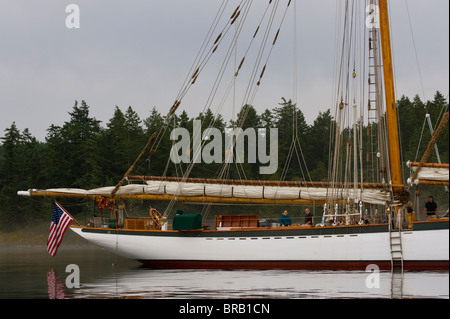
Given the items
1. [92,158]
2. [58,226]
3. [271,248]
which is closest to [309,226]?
[271,248]

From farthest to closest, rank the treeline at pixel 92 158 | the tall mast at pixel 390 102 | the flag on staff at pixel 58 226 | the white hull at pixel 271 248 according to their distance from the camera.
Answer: the treeline at pixel 92 158, the flag on staff at pixel 58 226, the tall mast at pixel 390 102, the white hull at pixel 271 248

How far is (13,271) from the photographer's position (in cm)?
3434

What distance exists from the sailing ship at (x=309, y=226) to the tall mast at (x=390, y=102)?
5 cm

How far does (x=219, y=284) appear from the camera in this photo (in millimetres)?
26734

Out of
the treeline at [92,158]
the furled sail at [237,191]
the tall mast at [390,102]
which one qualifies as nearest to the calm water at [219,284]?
the furled sail at [237,191]

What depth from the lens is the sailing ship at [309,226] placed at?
30.6 meters

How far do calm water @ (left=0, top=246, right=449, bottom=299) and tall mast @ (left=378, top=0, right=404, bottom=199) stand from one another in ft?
18.3

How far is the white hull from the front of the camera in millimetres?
29770

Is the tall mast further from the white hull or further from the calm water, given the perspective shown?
the calm water

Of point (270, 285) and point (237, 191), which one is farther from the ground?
point (237, 191)

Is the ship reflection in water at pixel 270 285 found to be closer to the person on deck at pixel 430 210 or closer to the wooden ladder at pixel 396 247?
the wooden ladder at pixel 396 247

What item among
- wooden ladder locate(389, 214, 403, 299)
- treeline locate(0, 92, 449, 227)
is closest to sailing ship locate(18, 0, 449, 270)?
wooden ladder locate(389, 214, 403, 299)

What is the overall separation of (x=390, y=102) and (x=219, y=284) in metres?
13.2

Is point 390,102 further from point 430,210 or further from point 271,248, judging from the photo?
point 271,248
